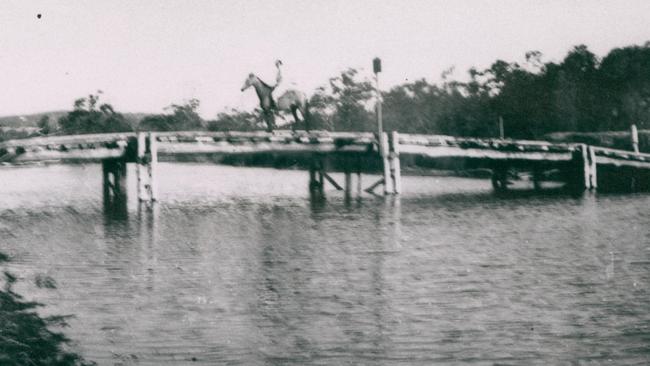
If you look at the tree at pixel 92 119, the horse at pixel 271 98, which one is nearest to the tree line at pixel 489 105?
the tree at pixel 92 119

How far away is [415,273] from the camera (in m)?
13.5

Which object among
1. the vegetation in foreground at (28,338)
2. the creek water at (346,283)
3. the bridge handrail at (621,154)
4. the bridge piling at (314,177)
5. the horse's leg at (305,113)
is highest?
the horse's leg at (305,113)

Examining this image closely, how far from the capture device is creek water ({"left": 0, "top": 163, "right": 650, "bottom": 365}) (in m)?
8.77

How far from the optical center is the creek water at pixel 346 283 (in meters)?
8.77

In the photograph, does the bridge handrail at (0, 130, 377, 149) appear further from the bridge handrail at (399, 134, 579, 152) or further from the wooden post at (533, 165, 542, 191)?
the wooden post at (533, 165, 542, 191)

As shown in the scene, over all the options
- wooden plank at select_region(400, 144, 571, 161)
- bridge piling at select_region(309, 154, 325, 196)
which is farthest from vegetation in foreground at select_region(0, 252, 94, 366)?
bridge piling at select_region(309, 154, 325, 196)

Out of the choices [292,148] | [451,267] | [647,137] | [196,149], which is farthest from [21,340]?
[647,137]

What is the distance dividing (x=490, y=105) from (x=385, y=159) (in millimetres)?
17683

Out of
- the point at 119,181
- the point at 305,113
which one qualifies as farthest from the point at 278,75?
the point at 119,181

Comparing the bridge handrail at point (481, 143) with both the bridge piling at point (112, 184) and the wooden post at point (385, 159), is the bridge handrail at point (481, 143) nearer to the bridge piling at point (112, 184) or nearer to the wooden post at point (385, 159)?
the wooden post at point (385, 159)

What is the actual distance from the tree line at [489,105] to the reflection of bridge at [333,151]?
1.26 m

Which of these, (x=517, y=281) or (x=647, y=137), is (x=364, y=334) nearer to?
(x=517, y=281)

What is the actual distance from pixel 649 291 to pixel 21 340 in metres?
8.44

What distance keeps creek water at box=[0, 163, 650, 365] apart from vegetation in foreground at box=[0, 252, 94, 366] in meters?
0.24
